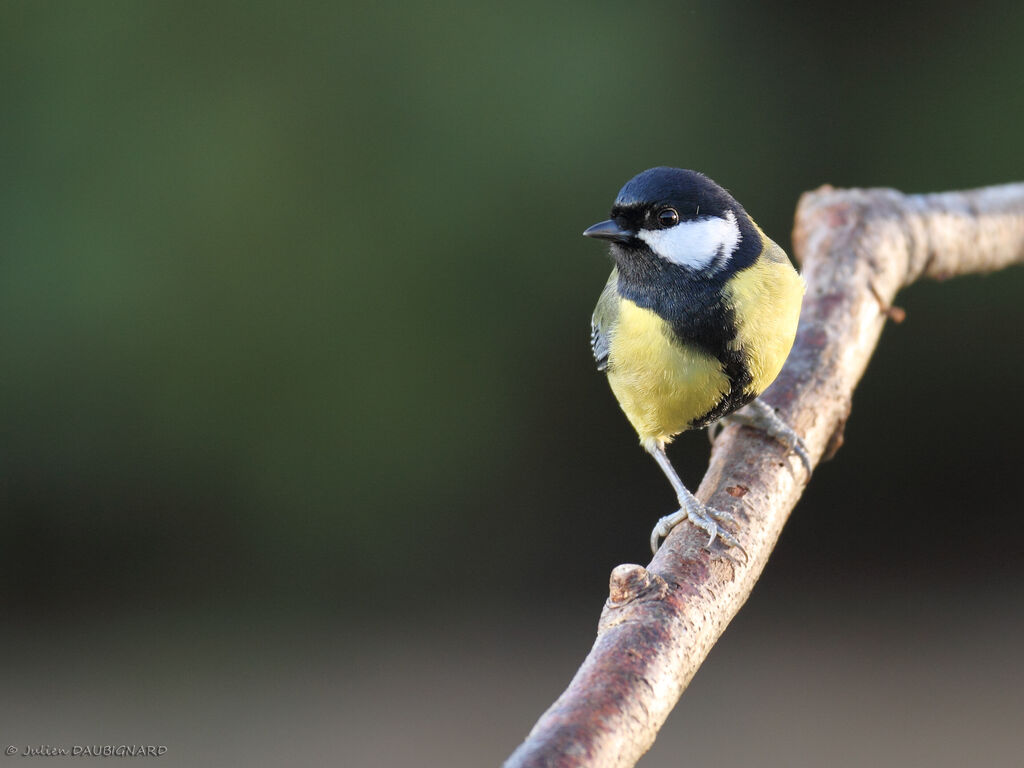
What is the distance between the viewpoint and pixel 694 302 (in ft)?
6.79

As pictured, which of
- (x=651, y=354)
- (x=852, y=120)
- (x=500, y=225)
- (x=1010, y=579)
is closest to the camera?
(x=651, y=354)

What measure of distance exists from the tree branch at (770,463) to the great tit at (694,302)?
117 mm

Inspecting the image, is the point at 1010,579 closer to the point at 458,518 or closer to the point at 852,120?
the point at 852,120

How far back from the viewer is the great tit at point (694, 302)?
205 centimetres

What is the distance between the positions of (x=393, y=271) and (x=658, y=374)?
83.4 inches

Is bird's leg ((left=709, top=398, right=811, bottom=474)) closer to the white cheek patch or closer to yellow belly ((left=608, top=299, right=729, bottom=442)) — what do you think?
yellow belly ((left=608, top=299, right=729, bottom=442))

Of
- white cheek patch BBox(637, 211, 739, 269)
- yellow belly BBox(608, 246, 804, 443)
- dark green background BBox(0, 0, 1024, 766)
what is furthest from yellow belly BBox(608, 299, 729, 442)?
dark green background BBox(0, 0, 1024, 766)

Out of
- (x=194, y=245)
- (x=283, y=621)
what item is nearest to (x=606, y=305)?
(x=194, y=245)

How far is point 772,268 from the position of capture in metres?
2.12

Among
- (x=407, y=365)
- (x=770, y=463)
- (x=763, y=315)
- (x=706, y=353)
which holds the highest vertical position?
(x=763, y=315)

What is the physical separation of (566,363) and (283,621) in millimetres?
1556

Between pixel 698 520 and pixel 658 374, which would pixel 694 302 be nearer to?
pixel 658 374

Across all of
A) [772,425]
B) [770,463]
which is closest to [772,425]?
[772,425]

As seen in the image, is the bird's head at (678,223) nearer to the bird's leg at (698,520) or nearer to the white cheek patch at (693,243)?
the white cheek patch at (693,243)
